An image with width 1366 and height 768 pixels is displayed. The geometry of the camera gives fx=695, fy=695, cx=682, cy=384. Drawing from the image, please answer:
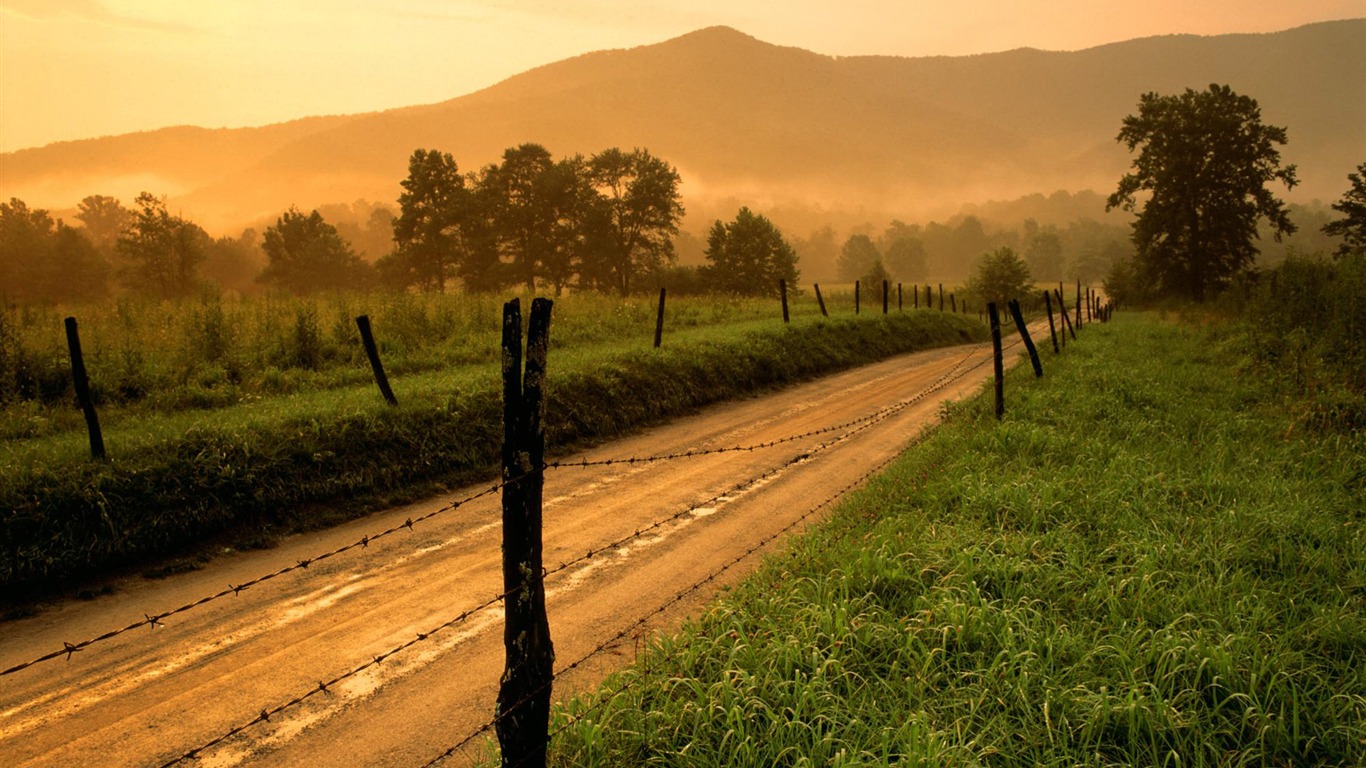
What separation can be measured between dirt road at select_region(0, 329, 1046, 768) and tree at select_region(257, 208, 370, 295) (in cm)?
7040

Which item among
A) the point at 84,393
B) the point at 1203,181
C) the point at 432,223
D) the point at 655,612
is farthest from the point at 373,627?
the point at 1203,181

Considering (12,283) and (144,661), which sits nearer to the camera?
(144,661)

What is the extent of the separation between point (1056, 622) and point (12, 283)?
247 feet

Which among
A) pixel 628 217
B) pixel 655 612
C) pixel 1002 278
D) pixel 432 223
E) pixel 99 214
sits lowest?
pixel 655 612

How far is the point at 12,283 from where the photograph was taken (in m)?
54.9

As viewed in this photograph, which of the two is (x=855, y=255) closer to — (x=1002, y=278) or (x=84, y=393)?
(x=1002, y=278)

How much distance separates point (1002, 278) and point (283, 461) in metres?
63.2

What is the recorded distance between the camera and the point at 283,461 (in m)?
9.19

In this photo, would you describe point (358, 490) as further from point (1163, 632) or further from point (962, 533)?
point (1163, 632)

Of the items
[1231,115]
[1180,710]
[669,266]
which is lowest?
[1180,710]

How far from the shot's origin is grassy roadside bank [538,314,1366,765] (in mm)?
3820

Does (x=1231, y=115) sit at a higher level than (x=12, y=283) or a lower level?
higher

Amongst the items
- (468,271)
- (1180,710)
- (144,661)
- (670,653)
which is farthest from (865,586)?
(468,271)

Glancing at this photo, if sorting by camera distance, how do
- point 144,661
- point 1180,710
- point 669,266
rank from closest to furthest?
point 1180,710 → point 144,661 → point 669,266
